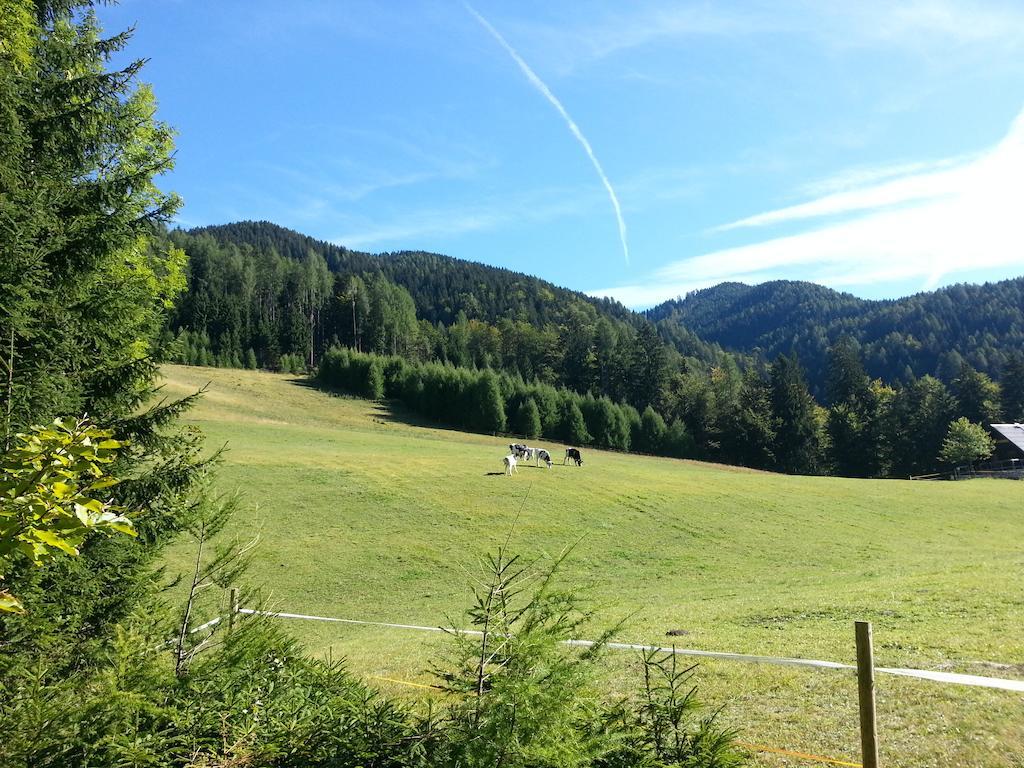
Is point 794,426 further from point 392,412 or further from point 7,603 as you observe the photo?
point 7,603

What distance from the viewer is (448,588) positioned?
18.1m

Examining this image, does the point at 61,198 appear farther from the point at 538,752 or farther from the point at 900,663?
the point at 900,663

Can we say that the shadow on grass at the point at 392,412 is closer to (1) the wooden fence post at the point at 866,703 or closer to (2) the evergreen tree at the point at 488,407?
(2) the evergreen tree at the point at 488,407

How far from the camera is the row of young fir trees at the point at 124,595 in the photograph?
3.46 meters

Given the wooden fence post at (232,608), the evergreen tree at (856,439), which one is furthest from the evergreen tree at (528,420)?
the wooden fence post at (232,608)

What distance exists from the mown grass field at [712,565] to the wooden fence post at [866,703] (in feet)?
4.47

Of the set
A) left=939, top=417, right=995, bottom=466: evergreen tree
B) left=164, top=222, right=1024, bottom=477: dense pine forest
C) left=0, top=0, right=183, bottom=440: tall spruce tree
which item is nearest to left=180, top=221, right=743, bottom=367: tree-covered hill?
left=164, top=222, right=1024, bottom=477: dense pine forest

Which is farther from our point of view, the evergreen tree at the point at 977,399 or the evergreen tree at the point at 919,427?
the evergreen tree at the point at 977,399

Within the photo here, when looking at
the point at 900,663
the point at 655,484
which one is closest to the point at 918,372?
the point at 655,484

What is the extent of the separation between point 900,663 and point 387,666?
7816 mm

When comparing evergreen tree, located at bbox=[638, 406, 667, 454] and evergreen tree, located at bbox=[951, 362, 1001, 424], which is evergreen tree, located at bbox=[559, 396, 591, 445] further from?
evergreen tree, located at bbox=[951, 362, 1001, 424]

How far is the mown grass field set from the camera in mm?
7031

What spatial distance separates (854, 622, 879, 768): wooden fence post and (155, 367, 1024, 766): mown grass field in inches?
53.7

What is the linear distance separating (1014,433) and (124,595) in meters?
85.2
